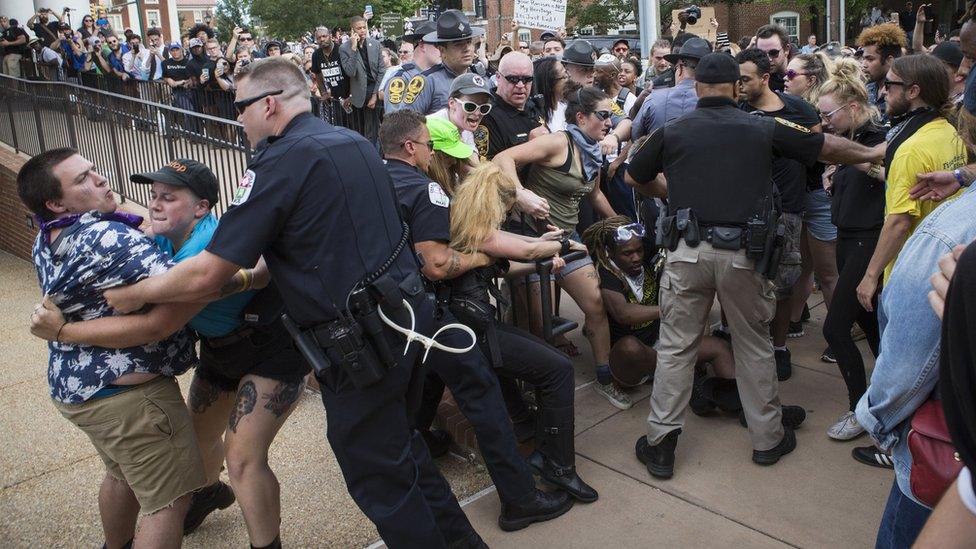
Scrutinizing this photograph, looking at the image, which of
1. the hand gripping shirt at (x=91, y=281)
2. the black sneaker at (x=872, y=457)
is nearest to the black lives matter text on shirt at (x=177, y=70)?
the hand gripping shirt at (x=91, y=281)

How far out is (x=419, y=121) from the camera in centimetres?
340

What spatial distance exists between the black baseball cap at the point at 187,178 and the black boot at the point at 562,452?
5.73 ft

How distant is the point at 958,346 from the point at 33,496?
13.6 ft

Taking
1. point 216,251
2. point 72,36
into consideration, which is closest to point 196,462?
point 216,251

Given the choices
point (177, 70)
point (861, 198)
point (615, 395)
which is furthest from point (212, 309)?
point (177, 70)

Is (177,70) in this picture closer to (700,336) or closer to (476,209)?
(476,209)

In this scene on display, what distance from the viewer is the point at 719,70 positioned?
3863 millimetres

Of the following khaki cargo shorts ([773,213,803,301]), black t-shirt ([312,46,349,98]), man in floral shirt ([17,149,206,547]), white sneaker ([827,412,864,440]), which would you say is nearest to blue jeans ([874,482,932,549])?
white sneaker ([827,412,864,440])

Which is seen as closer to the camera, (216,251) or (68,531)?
(216,251)

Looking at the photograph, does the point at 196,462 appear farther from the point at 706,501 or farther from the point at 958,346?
the point at 958,346

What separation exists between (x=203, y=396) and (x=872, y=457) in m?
3.11

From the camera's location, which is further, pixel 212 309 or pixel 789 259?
pixel 789 259

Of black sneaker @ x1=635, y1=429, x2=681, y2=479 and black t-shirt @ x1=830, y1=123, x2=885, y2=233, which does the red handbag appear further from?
Result: black t-shirt @ x1=830, y1=123, x2=885, y2=233

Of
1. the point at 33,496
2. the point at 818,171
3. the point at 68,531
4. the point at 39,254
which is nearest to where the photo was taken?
the point at 39,254
